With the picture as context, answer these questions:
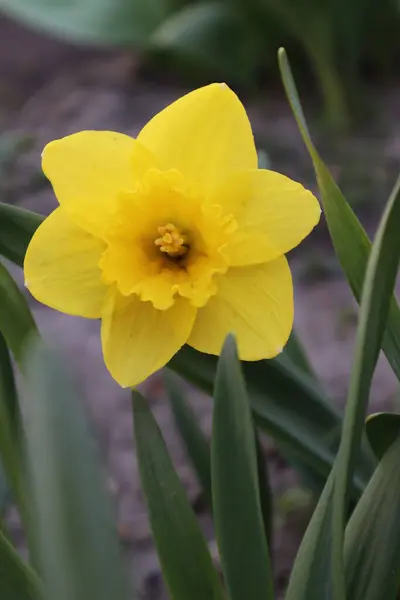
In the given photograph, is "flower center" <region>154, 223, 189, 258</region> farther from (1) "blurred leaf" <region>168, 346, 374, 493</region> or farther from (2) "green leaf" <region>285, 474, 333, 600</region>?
(2) "green leaf" <region>285, 474, 333, 600</region>

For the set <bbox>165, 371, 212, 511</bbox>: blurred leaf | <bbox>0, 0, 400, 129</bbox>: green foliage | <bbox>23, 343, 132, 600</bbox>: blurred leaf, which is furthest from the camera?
<bbox>0, 0, 400, 129</bbox>: green foliage

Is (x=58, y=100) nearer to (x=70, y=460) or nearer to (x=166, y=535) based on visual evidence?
(x=166, y=535)

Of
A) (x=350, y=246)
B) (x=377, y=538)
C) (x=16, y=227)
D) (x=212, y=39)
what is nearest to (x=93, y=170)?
(x=16, y=227)

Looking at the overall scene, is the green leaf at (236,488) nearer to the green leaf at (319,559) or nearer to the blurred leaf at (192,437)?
the green leaf at (319,559)

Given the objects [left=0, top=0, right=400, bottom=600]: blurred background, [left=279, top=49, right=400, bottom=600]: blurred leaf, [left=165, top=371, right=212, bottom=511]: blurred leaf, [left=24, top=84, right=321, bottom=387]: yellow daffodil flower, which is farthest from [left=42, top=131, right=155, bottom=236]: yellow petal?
[left=0, top=0, right=400, bottom=600]: blurred background

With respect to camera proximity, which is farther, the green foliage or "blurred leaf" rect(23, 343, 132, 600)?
the green foliage

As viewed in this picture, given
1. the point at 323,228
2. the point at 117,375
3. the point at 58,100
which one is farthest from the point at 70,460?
the point at 58,100

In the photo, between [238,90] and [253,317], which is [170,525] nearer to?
[253,317]
